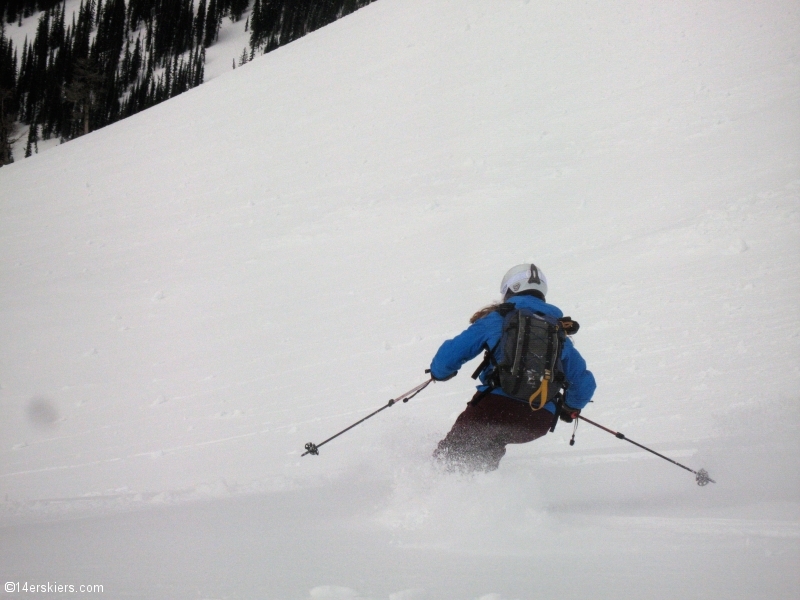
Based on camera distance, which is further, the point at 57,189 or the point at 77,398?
the point at 57,189

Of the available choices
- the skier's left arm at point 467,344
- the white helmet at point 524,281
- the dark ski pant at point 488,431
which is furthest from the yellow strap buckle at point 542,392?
the white helmet at point 524,281

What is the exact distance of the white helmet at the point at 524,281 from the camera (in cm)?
351

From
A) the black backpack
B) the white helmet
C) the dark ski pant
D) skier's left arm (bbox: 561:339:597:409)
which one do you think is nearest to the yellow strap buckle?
the black backpack

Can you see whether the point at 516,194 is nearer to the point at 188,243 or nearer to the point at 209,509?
the point at 188,243

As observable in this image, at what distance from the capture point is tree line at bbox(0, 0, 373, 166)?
2205 inches

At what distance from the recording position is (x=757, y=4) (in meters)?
14.8

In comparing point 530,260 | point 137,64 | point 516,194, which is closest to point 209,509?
point 530,260

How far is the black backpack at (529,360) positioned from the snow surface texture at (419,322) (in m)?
0.70

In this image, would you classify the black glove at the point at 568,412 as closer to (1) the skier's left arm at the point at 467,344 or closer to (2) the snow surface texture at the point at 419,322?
(2) the snow surface texture at the point at 419,322

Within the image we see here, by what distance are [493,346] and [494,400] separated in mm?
317

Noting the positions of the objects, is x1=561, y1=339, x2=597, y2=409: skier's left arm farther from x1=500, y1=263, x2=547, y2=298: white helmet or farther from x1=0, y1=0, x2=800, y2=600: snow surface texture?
x1=0, y1=0, x2=800, y2=600: snow surface texture

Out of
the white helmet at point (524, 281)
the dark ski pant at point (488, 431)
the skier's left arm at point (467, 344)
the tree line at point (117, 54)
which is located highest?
the tree line at point (117, 54)

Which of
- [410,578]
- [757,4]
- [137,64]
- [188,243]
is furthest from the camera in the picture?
[137,64]

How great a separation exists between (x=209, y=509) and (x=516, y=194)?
821cm
